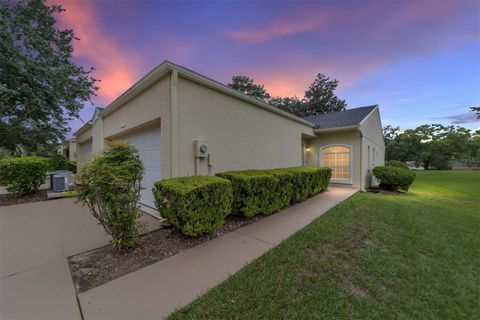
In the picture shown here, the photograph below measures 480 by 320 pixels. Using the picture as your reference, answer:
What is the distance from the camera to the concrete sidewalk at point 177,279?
2.03m

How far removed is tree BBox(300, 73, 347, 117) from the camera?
3108cm

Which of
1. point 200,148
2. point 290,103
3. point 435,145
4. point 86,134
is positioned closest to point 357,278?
point 200,148

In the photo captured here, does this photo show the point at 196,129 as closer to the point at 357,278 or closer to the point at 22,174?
the point at 357,278

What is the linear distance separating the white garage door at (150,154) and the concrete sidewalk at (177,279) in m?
3.01

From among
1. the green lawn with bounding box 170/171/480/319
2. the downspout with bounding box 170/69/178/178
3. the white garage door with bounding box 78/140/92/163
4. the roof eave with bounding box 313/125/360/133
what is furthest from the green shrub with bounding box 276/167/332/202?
the white garage door with bounding box 78/140/92/163

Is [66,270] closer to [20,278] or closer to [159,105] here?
[20,278]

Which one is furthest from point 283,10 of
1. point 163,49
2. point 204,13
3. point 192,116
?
point 192,116

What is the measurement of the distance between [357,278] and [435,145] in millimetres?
49436

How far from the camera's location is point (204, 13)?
652cm

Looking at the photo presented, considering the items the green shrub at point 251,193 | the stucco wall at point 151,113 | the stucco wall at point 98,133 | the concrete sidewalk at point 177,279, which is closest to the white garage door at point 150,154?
the stucco wall at point 151,113

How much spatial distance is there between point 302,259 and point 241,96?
5.12 metres

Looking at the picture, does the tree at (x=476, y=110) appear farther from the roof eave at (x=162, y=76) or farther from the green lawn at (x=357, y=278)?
the roof eave at (x=162, y=76)

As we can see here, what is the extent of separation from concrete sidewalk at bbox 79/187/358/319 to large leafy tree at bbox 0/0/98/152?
940 centimetres

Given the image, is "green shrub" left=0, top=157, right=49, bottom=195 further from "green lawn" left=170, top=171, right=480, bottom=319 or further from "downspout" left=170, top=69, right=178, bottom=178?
"green lawn" left=170, top=171, right=480, bottom=319
